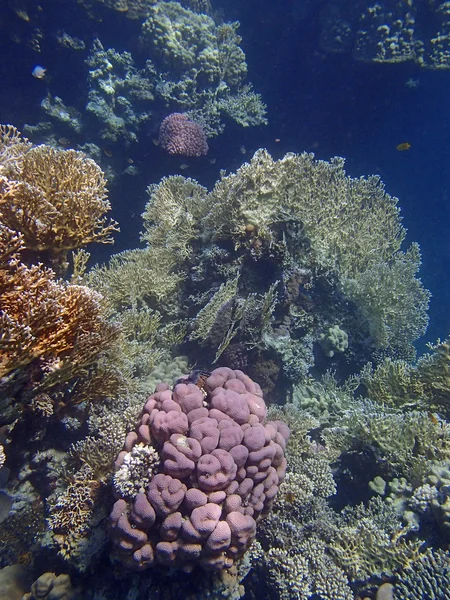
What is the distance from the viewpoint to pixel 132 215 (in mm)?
10938

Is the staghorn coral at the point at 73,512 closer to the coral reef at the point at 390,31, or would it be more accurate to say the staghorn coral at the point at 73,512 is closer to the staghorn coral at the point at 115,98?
the staghorn coral at the point at 115,98

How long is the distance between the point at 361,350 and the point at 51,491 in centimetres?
639

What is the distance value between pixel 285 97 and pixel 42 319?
14.0 metres

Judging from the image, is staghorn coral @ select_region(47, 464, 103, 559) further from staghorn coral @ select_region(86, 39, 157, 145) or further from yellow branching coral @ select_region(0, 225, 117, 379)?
staghorn coral @ select_region(86, 39, 157, 145)

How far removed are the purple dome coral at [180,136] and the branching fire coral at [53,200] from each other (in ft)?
19.7

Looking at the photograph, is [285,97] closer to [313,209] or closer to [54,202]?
[313,209]

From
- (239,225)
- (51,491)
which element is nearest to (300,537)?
(51,491)

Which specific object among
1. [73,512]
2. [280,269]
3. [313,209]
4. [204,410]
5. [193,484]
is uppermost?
[313,209]

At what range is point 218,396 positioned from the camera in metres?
3.61

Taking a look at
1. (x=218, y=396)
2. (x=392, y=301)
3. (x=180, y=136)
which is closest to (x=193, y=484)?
(x=218, y=396)

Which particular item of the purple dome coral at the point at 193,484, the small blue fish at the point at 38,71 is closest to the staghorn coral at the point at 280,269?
the purple dome coral at the point at 193,484

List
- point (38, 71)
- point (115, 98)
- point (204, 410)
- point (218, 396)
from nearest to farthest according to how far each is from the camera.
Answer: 1. point (204, 410)
2. point (218, 396)
3. point (38, 71)
4. point (115, 98)

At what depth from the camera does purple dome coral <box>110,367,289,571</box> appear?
2943 mm

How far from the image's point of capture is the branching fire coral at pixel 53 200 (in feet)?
11.1
